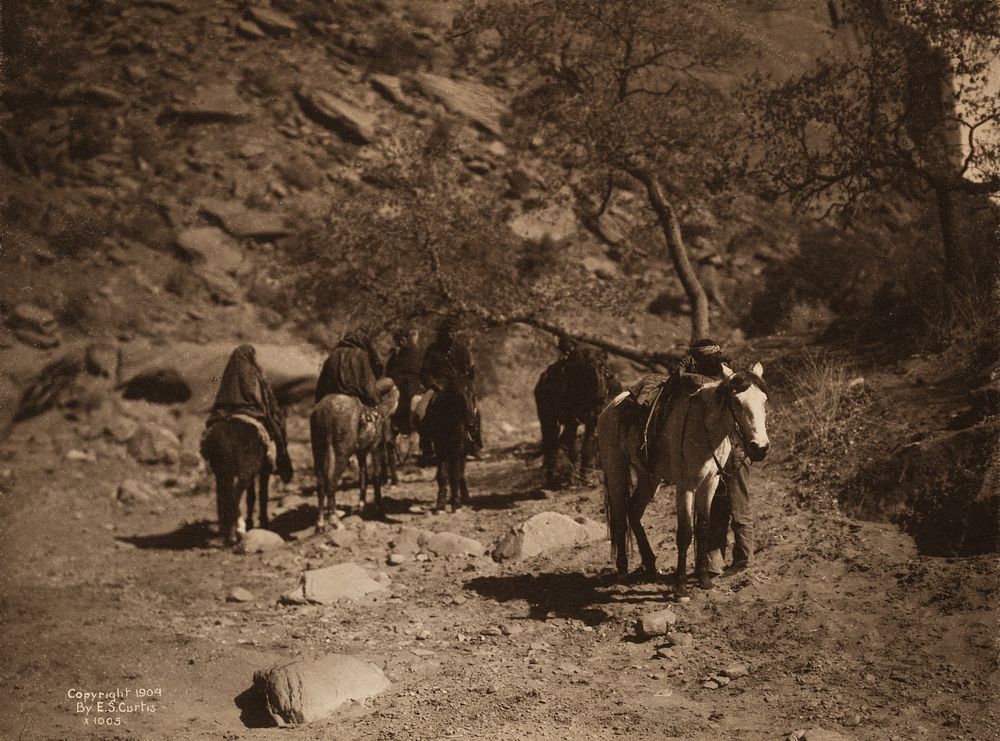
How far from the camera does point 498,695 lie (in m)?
7.28

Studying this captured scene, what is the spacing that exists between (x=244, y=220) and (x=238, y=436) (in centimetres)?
1561

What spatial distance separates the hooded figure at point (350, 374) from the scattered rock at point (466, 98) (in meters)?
17.6

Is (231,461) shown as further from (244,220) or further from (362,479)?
(244,220)

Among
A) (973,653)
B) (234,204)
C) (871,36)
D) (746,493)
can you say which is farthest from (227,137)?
(973,653)

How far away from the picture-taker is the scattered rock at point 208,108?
91.8ft

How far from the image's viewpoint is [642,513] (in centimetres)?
919

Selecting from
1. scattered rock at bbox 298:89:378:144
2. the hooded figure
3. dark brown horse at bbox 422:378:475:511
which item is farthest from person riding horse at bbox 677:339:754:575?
scattered rock at bbox 298:89:378:144

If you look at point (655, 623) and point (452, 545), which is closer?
point (655, 623)

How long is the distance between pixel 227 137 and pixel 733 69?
16.0m

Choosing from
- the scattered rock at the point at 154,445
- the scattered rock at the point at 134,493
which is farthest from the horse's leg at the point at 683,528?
the scattered rock at the point at 154,445

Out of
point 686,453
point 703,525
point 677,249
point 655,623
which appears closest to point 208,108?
point 677,249

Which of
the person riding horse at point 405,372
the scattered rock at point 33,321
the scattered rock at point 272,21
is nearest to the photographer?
the person riding horse at point 405,372

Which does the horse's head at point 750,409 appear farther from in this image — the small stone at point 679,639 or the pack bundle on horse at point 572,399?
the pack bundle on horse at point 572,399

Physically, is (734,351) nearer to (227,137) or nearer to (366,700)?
(366,700)
